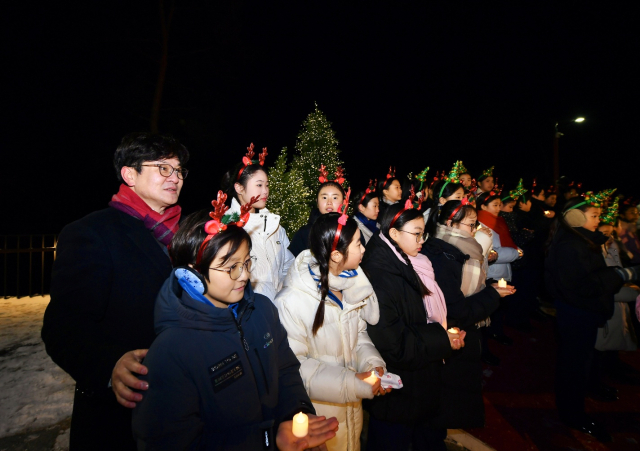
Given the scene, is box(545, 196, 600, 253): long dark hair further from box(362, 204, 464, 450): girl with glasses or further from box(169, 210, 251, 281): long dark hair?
box(169, 210, 251, 281): long dark hair

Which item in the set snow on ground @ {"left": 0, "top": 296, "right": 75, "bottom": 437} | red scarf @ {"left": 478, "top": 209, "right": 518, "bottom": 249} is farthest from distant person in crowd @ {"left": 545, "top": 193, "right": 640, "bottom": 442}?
snow on ground @ {"left": 0, "top": 296, "right": 75, "bottom": 437}

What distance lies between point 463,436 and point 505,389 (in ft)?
4.44

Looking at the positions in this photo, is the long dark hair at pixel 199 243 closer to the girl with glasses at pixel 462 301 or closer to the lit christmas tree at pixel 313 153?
the girl with glasses at pixel 462 301

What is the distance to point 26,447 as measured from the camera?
3.04 metres

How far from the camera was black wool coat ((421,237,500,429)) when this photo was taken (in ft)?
9.09

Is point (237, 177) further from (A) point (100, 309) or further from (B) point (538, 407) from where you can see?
(B) point (538, 407)

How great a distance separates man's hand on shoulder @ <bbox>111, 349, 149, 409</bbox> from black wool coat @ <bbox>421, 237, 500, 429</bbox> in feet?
8.22

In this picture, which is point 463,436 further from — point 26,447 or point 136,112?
point 136,112

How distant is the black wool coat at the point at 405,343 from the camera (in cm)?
241

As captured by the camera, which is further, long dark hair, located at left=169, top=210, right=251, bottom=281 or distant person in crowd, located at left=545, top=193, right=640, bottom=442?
distant person in crowd, located at left=545, top=193, right=640, bottom=442

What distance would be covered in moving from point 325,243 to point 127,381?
4.79 ft

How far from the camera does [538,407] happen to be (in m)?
3.88

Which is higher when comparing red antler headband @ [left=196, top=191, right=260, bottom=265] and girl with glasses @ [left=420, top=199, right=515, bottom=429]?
red antler headband @ [left=196, top=191, right=260, bottom=265]

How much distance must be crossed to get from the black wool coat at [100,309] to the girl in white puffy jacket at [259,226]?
146 cm
